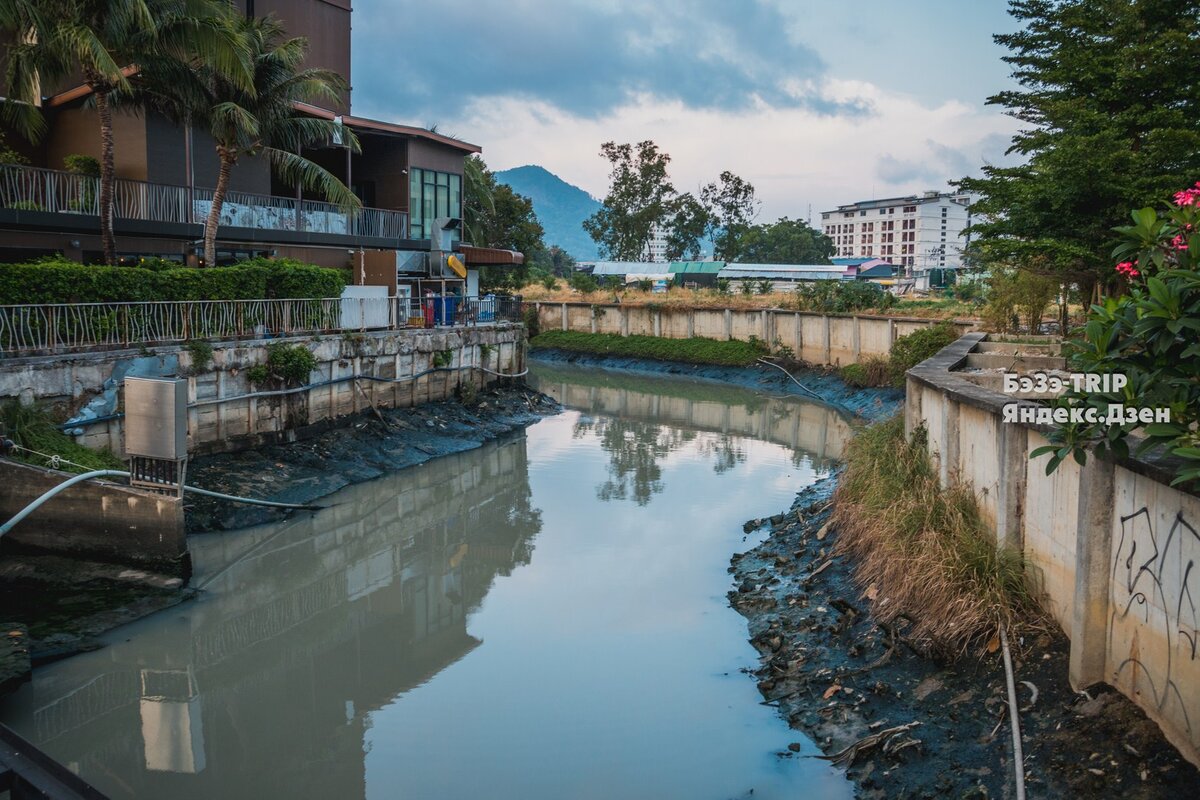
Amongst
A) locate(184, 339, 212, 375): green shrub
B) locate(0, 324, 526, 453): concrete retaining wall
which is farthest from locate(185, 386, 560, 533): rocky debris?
locate(184, 339, 212, 375): green shrub

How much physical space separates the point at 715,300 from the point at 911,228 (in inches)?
3979

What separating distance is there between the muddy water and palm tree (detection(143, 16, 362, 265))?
8.90 meters

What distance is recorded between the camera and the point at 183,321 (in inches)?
778

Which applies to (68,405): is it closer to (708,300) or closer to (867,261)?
(708,300)

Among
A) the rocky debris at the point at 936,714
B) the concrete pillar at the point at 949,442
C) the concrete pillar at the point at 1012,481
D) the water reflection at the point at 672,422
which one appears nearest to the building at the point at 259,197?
the water reflection at the point at 672,422

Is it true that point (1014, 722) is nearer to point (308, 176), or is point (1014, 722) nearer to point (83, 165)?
point (308, 176)

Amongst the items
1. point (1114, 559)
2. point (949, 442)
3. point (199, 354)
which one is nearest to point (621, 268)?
point (199, 354)

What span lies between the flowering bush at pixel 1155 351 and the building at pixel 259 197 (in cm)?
Answer: 2086

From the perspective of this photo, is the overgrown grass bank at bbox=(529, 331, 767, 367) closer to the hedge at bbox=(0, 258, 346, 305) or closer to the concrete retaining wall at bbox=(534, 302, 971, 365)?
the concrete retaining wall at bbox=(534, 302, 971, 365)

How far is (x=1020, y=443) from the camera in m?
9.27

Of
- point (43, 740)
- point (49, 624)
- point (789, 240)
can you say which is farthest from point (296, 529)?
A: point (789, 240)

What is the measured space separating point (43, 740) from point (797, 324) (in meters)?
35.0

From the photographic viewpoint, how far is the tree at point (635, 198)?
7312 cm

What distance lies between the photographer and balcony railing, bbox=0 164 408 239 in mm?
21828
